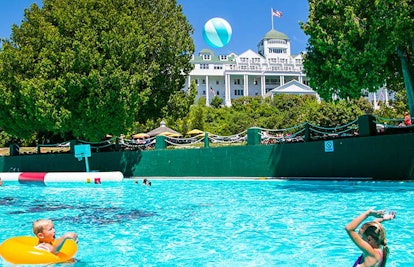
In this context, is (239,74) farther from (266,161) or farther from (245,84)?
(266,161)

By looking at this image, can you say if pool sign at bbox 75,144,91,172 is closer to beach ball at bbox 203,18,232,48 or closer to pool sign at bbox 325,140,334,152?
beach ball at bbox 203,18,232,48

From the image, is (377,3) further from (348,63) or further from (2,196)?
(2,196)

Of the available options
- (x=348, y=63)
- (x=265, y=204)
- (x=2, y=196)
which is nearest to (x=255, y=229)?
(x=265, y=204)

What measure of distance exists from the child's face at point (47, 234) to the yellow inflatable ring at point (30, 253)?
0.19 metres

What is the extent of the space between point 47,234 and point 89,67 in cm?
1622

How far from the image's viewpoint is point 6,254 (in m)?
6.87

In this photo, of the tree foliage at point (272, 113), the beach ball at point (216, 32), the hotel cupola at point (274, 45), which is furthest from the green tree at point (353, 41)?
the hotel cupola at point (274, 45)

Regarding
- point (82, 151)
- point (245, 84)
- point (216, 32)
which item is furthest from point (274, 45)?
point (216, 32)

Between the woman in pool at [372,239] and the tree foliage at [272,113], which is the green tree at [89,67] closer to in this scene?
the tree foliage at [272,113]

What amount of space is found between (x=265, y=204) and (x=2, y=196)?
36.7 feet

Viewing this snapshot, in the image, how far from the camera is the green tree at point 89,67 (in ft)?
71.5

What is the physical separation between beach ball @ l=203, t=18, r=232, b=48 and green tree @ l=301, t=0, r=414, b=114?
3846 mm

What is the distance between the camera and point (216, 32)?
64.5 feet

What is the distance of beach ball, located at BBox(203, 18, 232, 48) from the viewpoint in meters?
19.6
